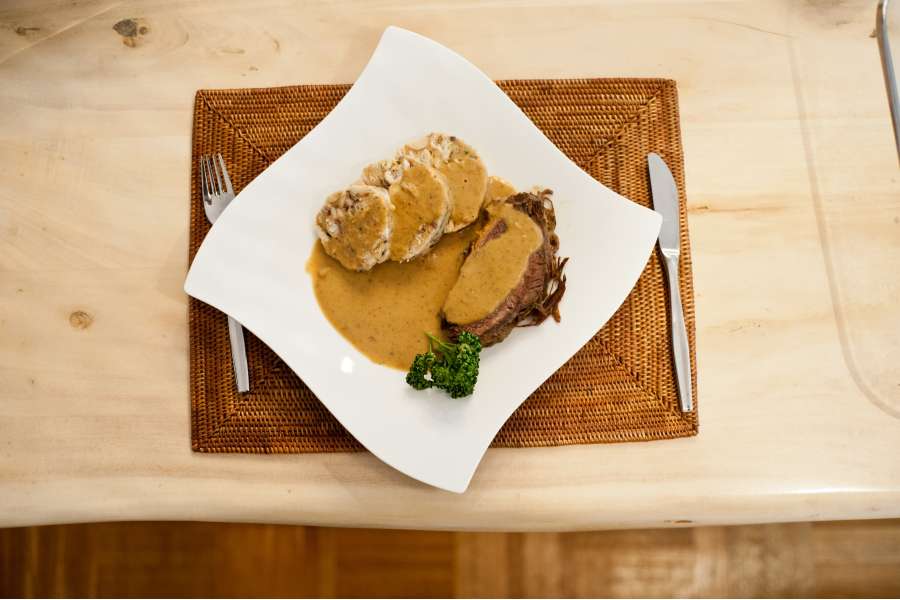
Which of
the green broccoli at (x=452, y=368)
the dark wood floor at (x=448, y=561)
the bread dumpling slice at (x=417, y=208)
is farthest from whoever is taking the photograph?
the dark wood floor at (x=448, y=561)

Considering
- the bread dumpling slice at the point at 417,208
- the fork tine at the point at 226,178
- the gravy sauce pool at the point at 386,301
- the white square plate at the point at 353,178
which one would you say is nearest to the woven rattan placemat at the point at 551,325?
the fork tine at the point at 226,178

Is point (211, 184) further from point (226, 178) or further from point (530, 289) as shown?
point (530, 289)

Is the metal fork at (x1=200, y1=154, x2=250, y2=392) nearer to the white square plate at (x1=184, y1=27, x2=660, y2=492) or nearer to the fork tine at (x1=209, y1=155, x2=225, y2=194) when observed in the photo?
the fork tine at (x1=209, y1=155, x2=225, y2=194)

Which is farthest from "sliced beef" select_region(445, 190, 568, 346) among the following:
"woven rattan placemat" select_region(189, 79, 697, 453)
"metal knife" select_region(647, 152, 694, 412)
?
"metal knife" select_region(647, 152, 694, 412)

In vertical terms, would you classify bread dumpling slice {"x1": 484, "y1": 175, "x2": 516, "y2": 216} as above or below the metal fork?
above

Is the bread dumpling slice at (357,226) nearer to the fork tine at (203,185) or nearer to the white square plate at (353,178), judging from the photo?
the white square plate at (353,178)

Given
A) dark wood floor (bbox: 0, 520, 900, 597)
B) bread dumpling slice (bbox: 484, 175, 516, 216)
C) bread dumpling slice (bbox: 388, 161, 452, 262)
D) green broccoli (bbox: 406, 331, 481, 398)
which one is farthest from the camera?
dark wood floor (bbox: 0, 520, 900, 597)
